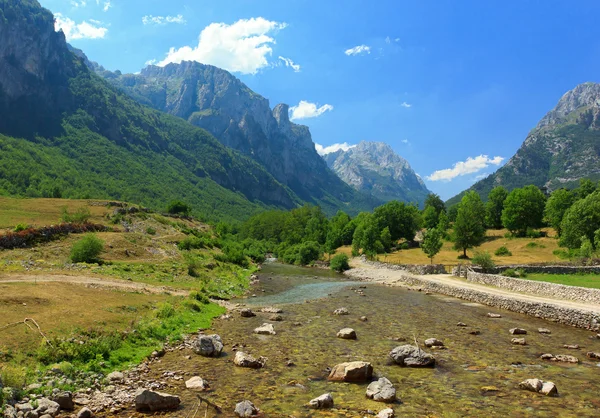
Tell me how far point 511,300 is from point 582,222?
52.1 m

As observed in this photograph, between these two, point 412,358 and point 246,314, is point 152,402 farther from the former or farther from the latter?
point 246,314

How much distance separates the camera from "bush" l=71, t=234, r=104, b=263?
153 feet

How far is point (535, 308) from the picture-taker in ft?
116

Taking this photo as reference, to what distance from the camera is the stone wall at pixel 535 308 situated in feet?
99.0

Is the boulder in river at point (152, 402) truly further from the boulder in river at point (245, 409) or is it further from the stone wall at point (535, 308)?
the stone wall at point (535, 308)

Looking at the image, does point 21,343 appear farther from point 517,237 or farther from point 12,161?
point 12,161

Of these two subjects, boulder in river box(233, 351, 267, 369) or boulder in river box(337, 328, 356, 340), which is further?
boulder in river box(337, 328, 356, 340)

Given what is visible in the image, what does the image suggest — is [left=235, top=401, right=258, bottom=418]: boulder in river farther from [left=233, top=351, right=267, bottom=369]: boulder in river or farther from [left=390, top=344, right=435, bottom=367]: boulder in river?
[left=390, top=344, right=435, bottom=367]: boulder in river

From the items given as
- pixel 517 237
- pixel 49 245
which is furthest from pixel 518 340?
pixel 517 237

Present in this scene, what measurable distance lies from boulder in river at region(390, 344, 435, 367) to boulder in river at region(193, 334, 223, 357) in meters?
9.72

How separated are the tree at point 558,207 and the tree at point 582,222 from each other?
79.2 ft

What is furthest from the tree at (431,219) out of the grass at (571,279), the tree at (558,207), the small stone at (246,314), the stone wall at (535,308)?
the small stone at (246,314)

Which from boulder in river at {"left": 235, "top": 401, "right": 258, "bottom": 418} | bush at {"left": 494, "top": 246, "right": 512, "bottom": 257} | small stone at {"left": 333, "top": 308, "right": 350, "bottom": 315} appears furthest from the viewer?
bush at {"left": 494, "top": 246, "right": 512, "bottom": 257}

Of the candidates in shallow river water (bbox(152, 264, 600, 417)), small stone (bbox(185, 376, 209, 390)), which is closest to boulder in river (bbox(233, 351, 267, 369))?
shallow river water (bbox(152, 264, 600, 417))
